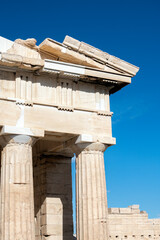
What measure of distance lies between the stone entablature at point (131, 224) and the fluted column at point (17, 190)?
10170 millimetres

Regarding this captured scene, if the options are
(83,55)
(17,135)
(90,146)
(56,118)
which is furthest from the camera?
(83,55)

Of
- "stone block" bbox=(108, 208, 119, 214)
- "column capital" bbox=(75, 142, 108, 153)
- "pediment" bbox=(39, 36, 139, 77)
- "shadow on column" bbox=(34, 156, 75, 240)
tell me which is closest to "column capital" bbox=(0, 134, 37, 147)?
"column capital" bbox=(75, 142, 108, 153)

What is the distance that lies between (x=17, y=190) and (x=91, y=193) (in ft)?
11.6

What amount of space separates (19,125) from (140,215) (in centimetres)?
1324

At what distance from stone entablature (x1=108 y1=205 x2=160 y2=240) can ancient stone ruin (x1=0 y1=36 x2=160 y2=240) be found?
5491 mm

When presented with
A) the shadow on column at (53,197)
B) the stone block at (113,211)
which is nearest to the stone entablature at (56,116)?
the shadow on column at (53,197)

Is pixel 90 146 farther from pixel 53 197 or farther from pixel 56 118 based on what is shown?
pixel 53 197

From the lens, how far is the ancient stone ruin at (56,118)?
59.0 feet

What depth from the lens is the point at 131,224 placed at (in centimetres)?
2772

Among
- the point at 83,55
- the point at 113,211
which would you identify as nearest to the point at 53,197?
the point at 113,211

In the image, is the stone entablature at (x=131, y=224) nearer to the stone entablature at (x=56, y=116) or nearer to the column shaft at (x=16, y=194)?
the stone entablature at (x=56, y=116)

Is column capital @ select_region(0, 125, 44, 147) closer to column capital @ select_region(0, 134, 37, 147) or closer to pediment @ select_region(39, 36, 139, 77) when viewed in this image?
column capital @ select_region(0, 134, 37, 147)

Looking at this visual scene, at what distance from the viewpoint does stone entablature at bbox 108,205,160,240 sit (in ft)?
88.2

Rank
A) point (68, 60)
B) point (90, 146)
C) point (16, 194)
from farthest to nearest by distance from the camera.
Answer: point (68, 60)
point (90, 146)
point (16, 194)
